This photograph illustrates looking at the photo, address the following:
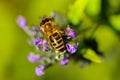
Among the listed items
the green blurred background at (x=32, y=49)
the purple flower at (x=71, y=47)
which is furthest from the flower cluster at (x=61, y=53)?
the green blurred background at (x=32, y=49)

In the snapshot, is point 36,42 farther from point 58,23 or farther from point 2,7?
point 2,7

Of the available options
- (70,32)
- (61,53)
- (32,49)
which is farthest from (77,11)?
(32,49)

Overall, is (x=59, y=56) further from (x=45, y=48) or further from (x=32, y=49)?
(x=32, y=49)

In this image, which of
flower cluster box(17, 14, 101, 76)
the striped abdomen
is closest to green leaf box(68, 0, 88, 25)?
flower cluster box(17, 14, 101, 76)

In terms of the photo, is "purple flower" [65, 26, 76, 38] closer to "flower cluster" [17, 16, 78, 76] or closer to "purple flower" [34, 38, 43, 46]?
"flower cluster" [17, 16, 78, 76]

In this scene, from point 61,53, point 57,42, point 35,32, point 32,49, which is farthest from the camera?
point 32,49

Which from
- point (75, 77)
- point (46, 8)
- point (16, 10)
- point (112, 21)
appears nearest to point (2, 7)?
point (16, 10)

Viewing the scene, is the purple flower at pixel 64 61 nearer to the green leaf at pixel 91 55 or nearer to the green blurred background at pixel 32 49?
the green leaf at pixel 91 55

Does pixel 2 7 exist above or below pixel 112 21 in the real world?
above
